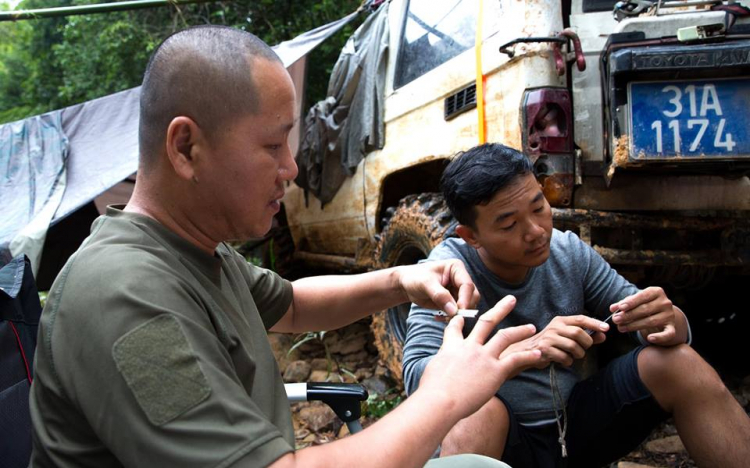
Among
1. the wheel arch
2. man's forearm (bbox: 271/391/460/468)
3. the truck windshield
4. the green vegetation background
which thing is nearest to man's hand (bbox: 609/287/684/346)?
man's forearm (bbox: 271/391/460/468)

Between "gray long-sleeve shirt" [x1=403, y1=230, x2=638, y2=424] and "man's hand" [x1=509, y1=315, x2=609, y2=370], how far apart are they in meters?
0.39

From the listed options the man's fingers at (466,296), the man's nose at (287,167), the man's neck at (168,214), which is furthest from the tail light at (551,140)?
the man's neck at (168,214)

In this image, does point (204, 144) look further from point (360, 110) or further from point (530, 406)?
point (360, 110)

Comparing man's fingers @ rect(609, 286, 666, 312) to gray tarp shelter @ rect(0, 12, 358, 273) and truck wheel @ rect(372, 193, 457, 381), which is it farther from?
gray tarp shelter @ rect(0, 12, 358, 273)

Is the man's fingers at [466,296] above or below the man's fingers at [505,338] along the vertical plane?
below

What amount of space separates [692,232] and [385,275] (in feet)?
5.46

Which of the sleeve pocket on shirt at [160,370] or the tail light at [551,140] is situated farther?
the tail light at [551,140]

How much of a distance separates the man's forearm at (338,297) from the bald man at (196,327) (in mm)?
342

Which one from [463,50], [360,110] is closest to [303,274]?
[360,110]

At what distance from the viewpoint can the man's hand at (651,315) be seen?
1.80 m

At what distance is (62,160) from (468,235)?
3.85m

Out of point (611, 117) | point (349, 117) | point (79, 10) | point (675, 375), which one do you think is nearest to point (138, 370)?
point (675, 375)

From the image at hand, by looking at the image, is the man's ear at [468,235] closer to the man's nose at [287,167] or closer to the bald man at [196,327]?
the bald man at [196,327]

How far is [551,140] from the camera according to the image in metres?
2.55
